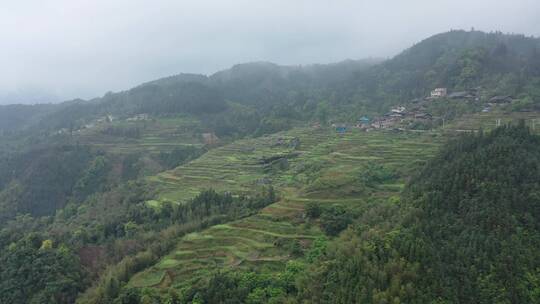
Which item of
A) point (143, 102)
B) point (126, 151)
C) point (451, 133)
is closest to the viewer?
point (451, 133)

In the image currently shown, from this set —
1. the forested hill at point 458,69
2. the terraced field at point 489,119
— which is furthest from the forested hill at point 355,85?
the terraced field at point 489,119

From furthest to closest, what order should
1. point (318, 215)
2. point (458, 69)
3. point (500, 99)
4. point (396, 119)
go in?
1. point (458, 69)
2. point (396, 119)
3. point (500, 99)
4. point (318, 215)

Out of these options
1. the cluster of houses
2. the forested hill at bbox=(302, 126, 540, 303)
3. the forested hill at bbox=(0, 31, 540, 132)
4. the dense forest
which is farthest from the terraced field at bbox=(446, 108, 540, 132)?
the forested hill at bbox=(302, 126, 540, 303)

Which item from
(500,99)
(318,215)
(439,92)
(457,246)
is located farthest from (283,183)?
(439,92)

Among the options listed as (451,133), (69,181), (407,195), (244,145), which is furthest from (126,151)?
(407,195)

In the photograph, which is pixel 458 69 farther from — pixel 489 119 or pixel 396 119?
pixel 489 119

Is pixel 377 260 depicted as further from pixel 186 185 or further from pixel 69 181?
pixel 69 181
